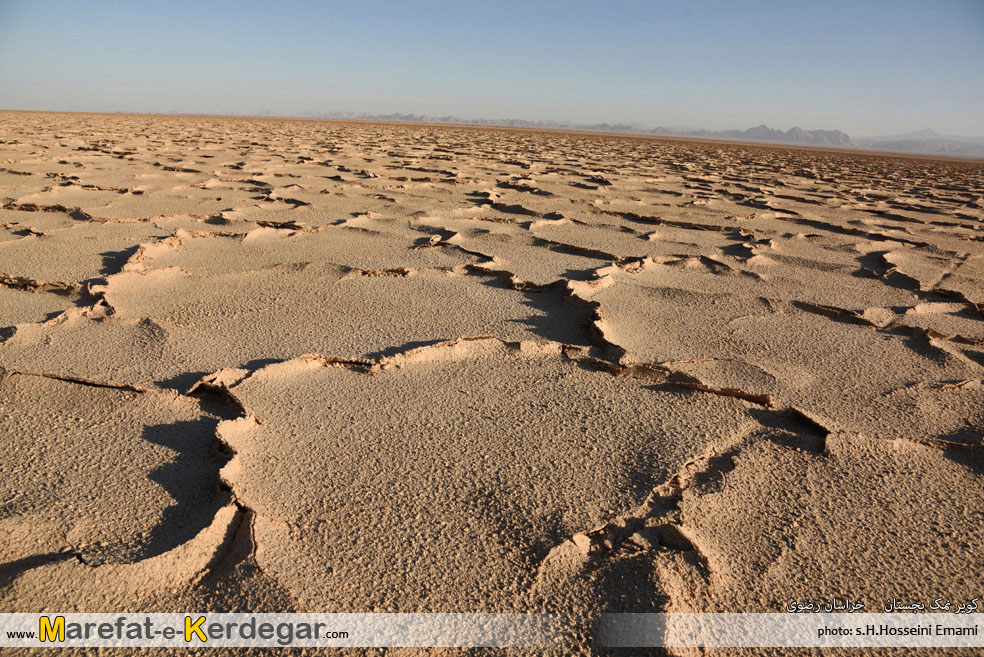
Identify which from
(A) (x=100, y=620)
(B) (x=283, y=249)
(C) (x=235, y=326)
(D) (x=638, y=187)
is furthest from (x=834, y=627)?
(D) (x=638, y=187)

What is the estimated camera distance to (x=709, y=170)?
27.2 feet

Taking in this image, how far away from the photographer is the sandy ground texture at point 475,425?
932 mm

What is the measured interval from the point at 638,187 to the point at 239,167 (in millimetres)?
3848

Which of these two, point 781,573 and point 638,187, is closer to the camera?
point 781,573

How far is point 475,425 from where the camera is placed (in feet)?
4.40

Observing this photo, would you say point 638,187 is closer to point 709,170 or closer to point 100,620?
point 709,170

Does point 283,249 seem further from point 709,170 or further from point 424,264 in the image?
point 709,170

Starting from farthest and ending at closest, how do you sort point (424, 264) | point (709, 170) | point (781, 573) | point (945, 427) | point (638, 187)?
point (709, 170) → point (638, 187) → point (424, 264) → point (945, 427) → point (781, 573)


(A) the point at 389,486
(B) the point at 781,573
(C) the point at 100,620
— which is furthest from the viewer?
(A) the point at 389,486

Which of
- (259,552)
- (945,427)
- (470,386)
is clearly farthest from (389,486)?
(945,427)

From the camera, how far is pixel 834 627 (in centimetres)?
87

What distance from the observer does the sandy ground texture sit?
0.93 metres

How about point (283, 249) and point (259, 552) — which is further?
point (283, 249)

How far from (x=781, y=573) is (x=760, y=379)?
2.44 feet
